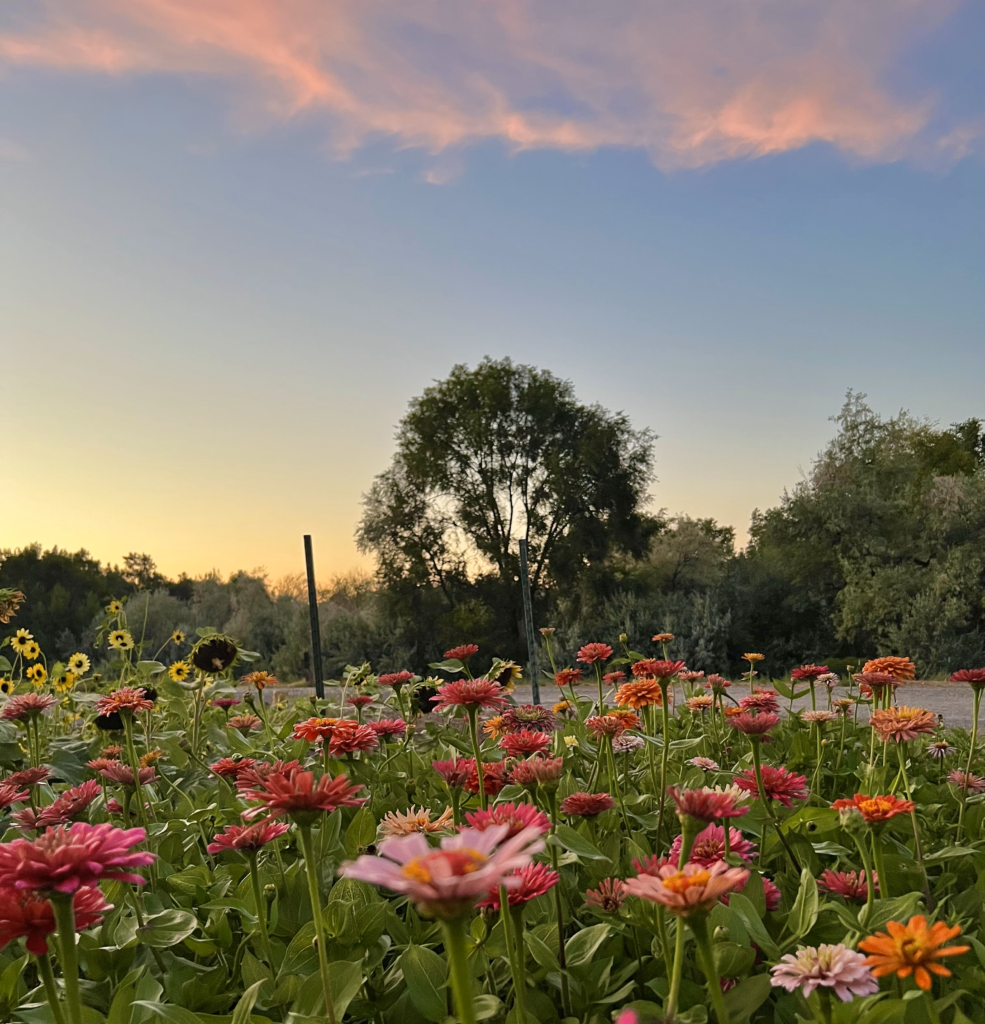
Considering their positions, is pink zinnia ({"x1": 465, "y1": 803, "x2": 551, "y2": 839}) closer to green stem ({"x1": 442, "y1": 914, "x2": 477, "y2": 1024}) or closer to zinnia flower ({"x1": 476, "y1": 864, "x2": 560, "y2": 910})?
zinnia flower ({"x1": 476, "y1": 864, "x2": 560, "y2": 910})

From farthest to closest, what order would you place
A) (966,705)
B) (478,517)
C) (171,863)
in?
(478,517) < (966,705) < (171,863)

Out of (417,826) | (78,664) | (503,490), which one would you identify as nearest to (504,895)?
(417,826)

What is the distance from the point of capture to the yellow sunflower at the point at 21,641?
160 inches

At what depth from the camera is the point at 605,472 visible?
14.1m

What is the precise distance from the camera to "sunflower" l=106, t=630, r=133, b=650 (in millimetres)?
3830

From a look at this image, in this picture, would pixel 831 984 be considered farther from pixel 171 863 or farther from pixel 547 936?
pixel 171 863

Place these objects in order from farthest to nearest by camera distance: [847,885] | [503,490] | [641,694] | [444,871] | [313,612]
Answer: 1. [503,490]
2. [313,612]
3. [641,694]
4. [847,885]
5. [444,871]

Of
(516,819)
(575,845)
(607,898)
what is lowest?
(607,898)

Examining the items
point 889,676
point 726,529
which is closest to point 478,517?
point 726,529

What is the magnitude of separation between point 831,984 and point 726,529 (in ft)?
74.1

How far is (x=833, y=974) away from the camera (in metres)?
0.64

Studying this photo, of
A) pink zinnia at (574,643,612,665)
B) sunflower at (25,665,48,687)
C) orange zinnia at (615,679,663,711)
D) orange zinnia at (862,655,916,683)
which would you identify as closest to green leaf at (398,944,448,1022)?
orange zinnia at (615,679,663,711)

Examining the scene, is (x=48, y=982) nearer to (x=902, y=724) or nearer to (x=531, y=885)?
(x=531, y=885)

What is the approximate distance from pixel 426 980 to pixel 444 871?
0.57 m
